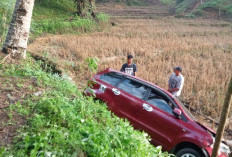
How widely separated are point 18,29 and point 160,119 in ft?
12.2

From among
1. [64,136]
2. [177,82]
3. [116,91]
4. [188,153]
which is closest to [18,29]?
[116,91]

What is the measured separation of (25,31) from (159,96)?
3388 mm

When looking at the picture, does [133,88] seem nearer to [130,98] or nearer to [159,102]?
[130,98]

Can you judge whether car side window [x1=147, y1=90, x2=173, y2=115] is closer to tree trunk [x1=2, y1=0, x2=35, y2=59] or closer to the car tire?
the car tire

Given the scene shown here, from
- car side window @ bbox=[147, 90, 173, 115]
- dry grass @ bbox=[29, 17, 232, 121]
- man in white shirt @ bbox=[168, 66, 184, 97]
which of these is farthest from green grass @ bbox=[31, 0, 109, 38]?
car side window @ bbox=[147, 90, 173, 115]

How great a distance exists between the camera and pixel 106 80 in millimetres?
5754

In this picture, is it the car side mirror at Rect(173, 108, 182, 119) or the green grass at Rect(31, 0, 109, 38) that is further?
the green grass at Rect(31, 0, 109, 38)

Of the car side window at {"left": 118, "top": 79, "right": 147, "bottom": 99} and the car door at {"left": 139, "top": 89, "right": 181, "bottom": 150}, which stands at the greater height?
the car side window at {"left": 118, "top": 79, "right": 147, "bottom": 99}

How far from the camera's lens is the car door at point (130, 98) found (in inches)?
202

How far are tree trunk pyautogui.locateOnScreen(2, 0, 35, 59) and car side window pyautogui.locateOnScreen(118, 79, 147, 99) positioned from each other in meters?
2.52

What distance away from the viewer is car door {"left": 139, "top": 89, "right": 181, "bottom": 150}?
4.66m

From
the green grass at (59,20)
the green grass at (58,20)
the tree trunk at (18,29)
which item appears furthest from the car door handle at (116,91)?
the green grass at (58,20)

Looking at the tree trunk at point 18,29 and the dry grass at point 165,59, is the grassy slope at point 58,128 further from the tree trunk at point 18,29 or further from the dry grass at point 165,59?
the dry grass at point 165,59

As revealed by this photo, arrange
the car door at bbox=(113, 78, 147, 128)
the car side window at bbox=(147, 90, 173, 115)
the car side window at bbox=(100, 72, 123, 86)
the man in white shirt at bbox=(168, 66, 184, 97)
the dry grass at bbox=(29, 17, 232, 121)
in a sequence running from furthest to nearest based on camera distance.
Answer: the dry grass at bbox=(29, 17, 232, 121)
the man in white shirt at bbox=(168, 66, 184, 97)
the car side window at bbox=(100, 72, 123, 86)
the car door at bbox=(113, 78, 147, 128)
the car side window at bbox=(147, 90, 173, 115)
